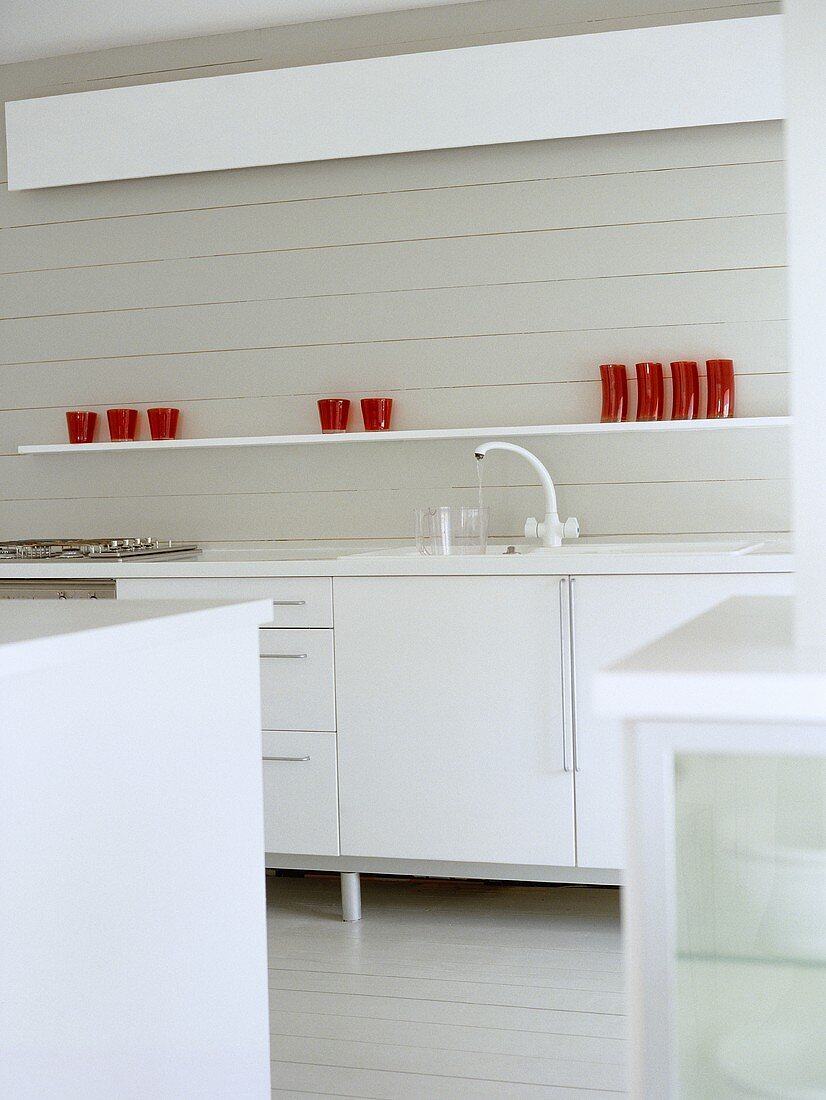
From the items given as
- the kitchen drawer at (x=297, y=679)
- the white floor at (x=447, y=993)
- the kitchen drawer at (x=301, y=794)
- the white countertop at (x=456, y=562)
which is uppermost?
the white countertop at (x=456, y=562)

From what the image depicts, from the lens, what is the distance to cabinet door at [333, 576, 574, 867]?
2.84 metres

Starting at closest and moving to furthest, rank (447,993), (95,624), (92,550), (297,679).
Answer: (95,624) → (447,993) → (297,679) → (92,550)

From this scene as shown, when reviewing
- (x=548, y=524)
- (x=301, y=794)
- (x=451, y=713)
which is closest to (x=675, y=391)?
(x=548, y=524)

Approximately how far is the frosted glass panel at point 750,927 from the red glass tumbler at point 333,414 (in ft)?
8.47

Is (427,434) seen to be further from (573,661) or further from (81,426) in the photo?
(81,426)

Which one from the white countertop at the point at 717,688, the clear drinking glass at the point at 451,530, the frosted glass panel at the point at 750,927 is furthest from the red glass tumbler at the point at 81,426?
the frosted glass panel at the point at 750,927

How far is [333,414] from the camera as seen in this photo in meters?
3.46

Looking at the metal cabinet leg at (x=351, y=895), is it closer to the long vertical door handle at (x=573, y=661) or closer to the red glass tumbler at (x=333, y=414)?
the long vertical door handle at (x=573, y=661)

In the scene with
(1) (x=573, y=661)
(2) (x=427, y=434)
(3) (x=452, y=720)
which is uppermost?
(2) (x=427, y=434)

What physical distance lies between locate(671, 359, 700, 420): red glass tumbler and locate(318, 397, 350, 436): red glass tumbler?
92cm

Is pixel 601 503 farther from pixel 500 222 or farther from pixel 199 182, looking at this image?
pixel 199 182

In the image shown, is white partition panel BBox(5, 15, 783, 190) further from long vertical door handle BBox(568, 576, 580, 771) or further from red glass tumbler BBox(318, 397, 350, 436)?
long vertical door handle BBox(568, 576, 580, 771)

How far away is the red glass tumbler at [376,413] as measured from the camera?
344 cm

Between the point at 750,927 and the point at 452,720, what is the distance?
76.1 inches
